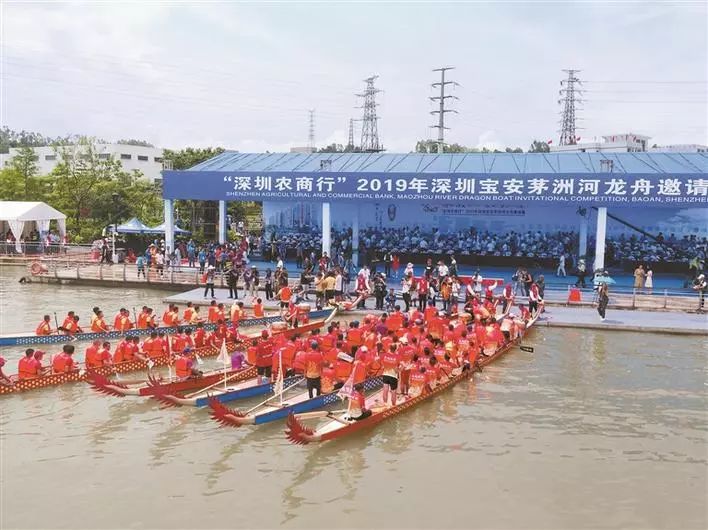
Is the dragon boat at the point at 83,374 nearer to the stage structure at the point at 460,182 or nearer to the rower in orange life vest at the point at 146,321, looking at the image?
the rower in orange life vest at the point at 146,321

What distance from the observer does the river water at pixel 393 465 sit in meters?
8.91

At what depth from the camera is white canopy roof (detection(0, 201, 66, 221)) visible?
34.7 metres

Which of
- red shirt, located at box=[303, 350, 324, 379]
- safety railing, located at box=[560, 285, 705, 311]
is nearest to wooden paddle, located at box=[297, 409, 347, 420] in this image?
red shirt, located at box=[303, 350, 324, 379]

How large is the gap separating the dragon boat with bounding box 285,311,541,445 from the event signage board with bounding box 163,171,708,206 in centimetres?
1230

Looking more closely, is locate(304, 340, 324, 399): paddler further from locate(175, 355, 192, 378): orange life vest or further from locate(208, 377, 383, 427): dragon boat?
locate(175, 355, 192, 378): orange life vest

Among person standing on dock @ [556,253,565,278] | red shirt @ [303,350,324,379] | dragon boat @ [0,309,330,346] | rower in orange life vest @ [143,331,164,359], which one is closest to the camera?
red shirt @ [303,350,324,379]

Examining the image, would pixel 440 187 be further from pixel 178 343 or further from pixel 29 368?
pixel 29 368

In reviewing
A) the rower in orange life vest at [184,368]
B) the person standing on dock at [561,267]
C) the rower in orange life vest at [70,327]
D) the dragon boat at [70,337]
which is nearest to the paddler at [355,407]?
the rower in orange life vest at [184,368]

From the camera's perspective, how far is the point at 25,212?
114ft

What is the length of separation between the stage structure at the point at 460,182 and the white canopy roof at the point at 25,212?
10.7m

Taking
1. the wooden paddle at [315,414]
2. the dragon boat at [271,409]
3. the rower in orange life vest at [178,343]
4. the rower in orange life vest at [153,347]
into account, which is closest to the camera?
the dragon boat at [271,409]

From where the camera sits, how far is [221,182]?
28.3m

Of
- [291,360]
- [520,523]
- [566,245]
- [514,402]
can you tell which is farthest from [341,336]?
[566,245]

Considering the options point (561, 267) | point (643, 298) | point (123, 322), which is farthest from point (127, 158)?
point (643, 298)
